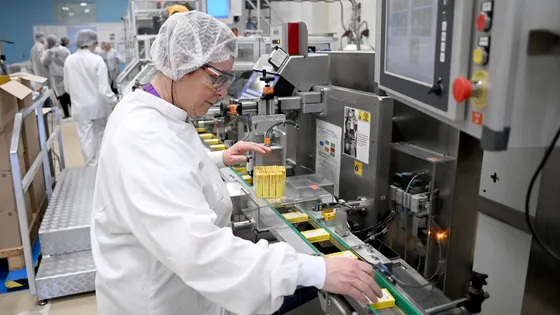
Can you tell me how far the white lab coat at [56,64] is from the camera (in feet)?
25.6

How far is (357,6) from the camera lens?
527 centimetres

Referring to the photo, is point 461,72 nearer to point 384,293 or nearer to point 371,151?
point 384,293

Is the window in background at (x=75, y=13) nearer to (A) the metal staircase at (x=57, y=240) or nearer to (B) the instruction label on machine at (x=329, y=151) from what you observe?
(A) the metal staircase at (x=57, y=240)

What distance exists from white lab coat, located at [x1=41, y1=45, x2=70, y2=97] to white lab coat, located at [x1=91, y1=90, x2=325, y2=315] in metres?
7.74

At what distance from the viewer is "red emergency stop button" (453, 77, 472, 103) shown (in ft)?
2.62

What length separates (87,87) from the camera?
483cm

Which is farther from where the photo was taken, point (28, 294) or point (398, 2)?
point (28, 294)

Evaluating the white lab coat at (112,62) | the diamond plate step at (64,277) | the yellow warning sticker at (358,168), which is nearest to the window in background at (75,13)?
the white lab coat at (112,62)

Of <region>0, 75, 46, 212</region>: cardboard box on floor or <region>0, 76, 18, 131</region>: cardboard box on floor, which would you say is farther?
<region>0, 75, 46, 212</region>: cardboard box on floor

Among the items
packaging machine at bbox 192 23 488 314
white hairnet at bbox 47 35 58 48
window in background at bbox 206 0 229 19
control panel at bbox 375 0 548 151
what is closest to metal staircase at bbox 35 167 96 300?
packaging machine at bbox 192 23 488 314

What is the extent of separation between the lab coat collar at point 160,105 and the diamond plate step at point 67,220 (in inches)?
76.8

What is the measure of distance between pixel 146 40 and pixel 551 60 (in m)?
4.05

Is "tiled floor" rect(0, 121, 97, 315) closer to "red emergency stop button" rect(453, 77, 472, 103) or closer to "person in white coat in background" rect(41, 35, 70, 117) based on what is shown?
"red emergency stop button" rect(453, 77, 472, 103)

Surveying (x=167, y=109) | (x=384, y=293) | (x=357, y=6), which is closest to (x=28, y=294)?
(x=167, y=109)
